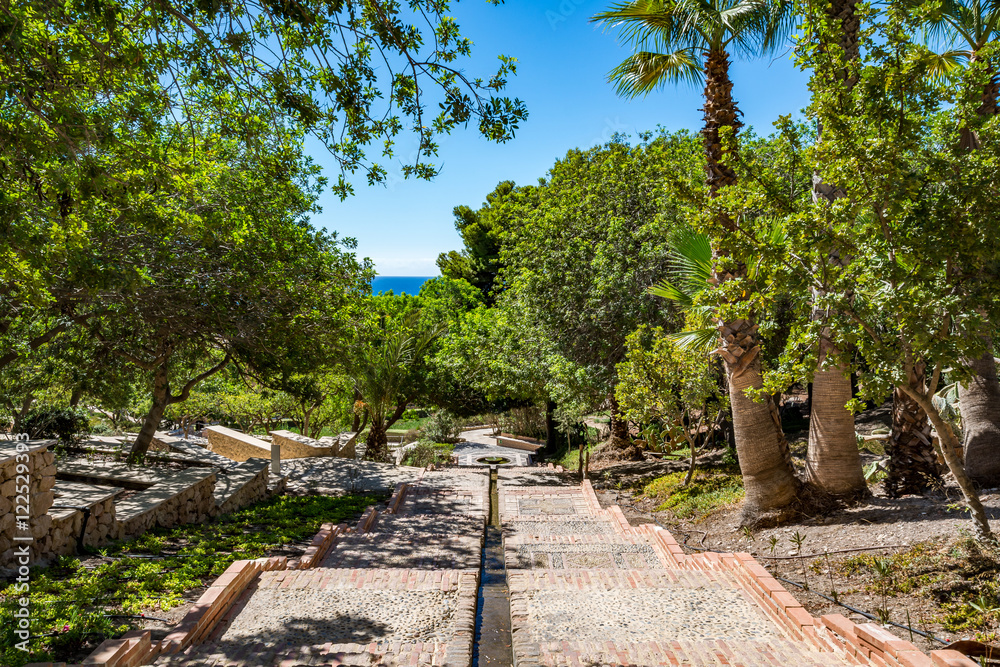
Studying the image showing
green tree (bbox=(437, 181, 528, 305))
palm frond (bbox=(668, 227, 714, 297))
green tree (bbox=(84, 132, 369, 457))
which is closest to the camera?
green tree (bbox=(84, 132, 369, 457))

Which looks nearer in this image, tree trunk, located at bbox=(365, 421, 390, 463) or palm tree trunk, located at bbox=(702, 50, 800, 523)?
palm tree trunk, located at bbox=(702, 50, 800, 523)

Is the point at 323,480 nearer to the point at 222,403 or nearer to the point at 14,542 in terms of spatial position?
the point at 14,542

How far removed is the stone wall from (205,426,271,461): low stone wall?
1159 centimetres

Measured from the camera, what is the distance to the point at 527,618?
5230 mm

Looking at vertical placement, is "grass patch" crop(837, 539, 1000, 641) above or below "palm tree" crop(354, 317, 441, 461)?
below

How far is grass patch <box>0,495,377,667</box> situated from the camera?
4.58 metres

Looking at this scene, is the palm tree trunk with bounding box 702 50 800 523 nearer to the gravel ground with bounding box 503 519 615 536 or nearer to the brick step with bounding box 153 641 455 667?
the gravel ground with bounding box 503 519 615 536

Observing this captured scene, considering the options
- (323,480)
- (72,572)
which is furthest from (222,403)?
(72,572)

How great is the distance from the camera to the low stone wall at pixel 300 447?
2034 centimetres

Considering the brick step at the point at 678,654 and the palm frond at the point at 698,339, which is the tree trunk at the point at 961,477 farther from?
the palm frond at the point at 698,339

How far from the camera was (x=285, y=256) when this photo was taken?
11414mm

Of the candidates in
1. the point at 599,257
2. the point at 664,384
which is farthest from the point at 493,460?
the point at 664,384

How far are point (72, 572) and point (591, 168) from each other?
49.1ft

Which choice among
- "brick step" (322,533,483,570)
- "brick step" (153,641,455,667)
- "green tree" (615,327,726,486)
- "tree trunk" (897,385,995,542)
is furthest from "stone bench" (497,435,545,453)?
"brick step" (153,641,455,667)
